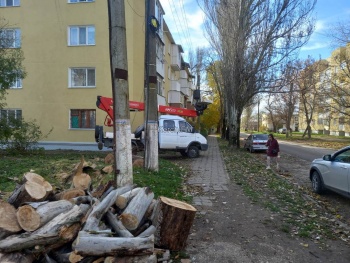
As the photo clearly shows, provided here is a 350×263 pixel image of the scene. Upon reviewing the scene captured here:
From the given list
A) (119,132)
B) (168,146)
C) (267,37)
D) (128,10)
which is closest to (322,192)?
(119,132)

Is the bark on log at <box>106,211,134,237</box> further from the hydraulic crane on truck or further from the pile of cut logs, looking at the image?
the hydraulic crane on truck

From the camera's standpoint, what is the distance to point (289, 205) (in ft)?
23.0

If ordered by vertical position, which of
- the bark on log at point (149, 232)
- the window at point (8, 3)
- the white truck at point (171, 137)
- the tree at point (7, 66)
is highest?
the window at point (8, 3)

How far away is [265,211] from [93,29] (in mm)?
17054

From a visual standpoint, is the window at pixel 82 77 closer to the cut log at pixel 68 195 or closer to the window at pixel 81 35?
the window at pixel 81 35

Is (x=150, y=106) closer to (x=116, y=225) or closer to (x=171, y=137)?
(x=116, y=225)

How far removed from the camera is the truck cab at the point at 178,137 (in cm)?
1559

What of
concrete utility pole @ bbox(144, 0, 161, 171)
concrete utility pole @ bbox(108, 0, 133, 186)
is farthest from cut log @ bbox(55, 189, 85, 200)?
concrete utility pole @ bbox(144, 0, 161, 171)

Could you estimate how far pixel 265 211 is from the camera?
6430 millimetres

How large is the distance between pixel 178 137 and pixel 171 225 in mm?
11564

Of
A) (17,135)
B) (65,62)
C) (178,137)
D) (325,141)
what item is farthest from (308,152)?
(17,135)

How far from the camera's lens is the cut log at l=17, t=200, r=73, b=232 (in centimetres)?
371

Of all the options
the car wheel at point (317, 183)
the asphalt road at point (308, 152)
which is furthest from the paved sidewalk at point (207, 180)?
the asphalt road at point (308, 152)

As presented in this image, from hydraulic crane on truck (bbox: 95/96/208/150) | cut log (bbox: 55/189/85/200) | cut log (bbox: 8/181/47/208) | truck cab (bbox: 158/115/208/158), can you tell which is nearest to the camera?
cut log (bbox: 8/181/47/208)
